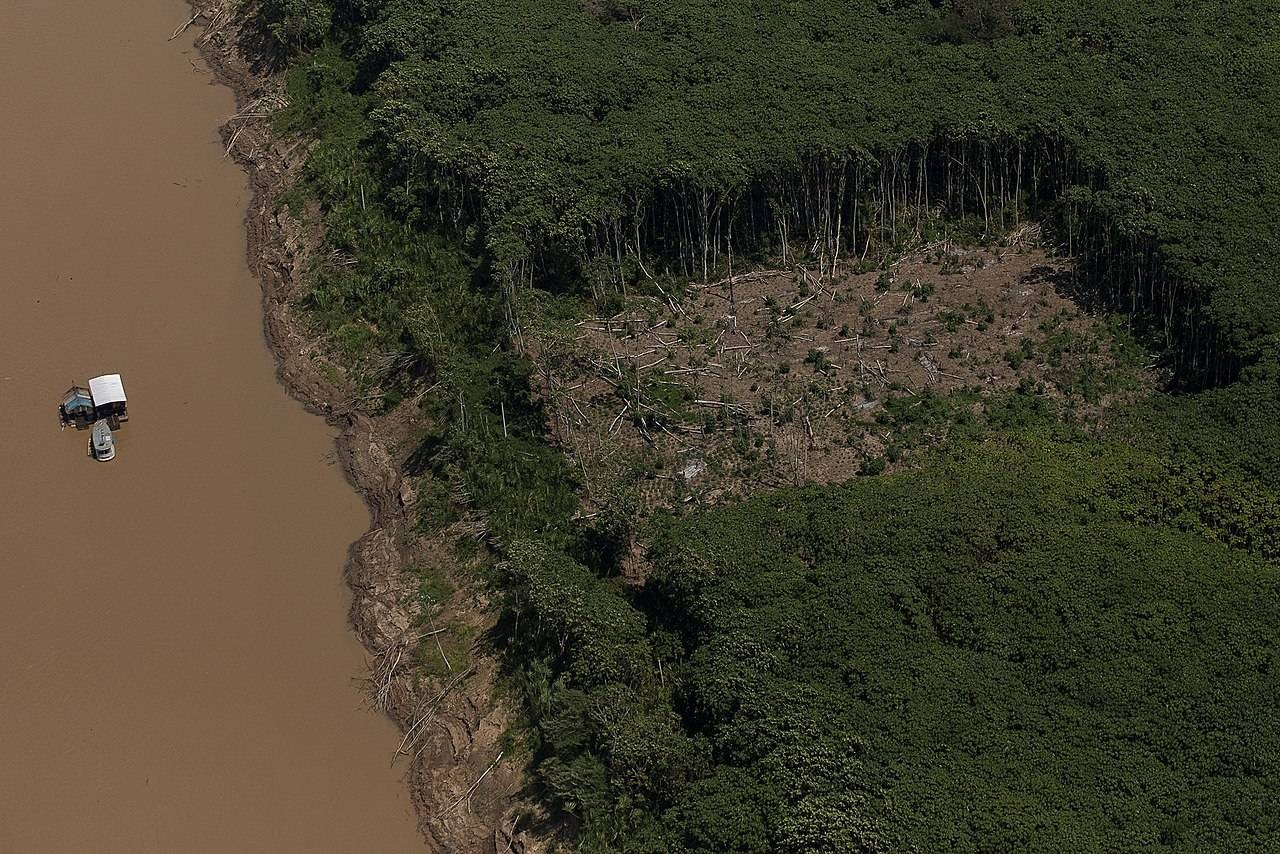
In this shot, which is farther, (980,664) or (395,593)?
(395,593)

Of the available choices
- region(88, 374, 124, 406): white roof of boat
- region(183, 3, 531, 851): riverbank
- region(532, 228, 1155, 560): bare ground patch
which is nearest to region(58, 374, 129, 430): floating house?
region(88, 374, 124, 406): white roof of boat

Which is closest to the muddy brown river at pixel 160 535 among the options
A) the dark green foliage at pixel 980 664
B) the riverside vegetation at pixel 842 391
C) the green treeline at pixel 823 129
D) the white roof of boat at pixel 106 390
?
the white roof of boat at pixel 106 390

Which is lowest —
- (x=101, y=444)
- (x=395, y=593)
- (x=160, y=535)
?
(x=395, y=593)

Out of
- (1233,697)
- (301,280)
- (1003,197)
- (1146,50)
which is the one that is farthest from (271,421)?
(1146,50)

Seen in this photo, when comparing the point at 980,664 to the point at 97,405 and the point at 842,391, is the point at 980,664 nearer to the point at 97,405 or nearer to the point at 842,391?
the point at 842,391

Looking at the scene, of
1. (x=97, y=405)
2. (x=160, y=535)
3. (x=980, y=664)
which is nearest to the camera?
(x=980, y=664)

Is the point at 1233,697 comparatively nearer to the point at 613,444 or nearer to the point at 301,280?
the point at 613,444

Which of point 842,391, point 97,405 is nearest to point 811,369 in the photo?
point 842,391
